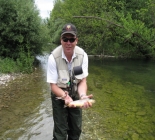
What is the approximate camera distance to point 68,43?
374 cm

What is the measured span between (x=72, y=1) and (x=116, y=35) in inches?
369

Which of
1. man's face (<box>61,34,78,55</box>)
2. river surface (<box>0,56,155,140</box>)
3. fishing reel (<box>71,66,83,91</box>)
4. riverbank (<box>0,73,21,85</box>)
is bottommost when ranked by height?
river surface (<box>0,56,155,140</box>)

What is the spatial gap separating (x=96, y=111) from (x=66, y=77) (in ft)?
13.4

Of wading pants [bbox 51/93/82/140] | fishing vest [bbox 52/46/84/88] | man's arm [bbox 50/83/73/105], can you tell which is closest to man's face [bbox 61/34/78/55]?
fishing vest [bbox 52/46/84/88]

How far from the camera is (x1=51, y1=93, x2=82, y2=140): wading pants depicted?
4043 millimetres

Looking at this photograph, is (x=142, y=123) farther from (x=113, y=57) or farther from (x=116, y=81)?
(x=113, y=57)

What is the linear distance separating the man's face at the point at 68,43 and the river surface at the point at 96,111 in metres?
2.71

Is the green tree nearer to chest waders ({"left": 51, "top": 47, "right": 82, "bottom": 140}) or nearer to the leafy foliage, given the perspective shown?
the leafy foliage

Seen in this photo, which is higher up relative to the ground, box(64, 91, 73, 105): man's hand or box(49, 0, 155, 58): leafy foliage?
box(49, 0, 155, 58): leafy foliage

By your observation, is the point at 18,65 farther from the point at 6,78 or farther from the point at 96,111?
the point at 96,111

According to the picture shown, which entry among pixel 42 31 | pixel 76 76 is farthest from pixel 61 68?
pixel 42 31

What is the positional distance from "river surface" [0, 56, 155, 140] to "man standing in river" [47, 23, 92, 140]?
65.4 inches

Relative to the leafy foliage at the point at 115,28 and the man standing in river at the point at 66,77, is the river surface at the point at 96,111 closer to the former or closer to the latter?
the man standing in river at the point at 66,77

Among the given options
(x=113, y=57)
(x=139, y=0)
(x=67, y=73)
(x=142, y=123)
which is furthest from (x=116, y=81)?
(x=139, y=0)
